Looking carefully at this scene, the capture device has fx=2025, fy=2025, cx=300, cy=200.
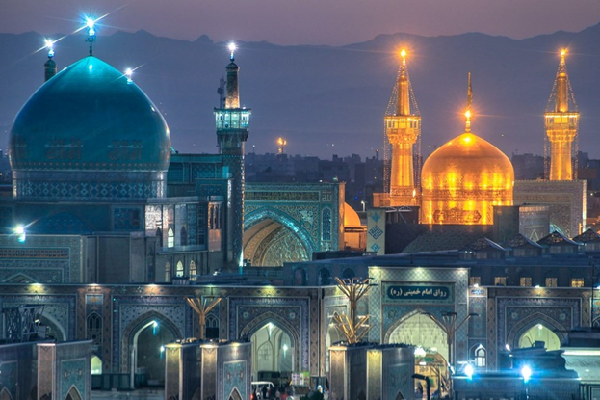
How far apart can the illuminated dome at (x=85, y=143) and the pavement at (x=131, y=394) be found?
226 inches

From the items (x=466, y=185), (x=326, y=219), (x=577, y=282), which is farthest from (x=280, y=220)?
(x=577, y=282)

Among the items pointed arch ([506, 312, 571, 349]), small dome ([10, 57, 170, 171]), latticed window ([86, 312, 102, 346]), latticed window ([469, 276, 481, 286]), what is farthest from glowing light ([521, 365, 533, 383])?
small dome ([10, 57, 170, 171])

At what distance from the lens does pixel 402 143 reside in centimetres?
5641

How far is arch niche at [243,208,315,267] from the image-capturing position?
51469 mm

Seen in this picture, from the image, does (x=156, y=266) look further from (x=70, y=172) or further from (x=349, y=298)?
(x=349, y=298)

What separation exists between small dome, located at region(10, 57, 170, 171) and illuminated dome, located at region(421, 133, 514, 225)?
10167 millimetres

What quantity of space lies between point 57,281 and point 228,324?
4.10m

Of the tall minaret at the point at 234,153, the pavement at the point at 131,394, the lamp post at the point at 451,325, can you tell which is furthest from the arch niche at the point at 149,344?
the tall minaret at the point at 234,153

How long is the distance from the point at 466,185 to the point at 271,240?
5.32 m

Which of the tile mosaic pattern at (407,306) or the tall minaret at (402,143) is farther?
the tall minaret at (402,143)

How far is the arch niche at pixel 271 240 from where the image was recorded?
51.5 m

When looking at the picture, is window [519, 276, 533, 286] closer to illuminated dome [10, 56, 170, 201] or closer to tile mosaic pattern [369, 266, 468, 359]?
tile mosaic pattern [369, 266, 468, 359]

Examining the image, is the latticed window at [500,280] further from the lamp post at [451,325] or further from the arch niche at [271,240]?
the arch niche at [271,240]

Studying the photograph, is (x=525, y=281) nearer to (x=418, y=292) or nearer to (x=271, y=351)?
(x=418, y=292)
